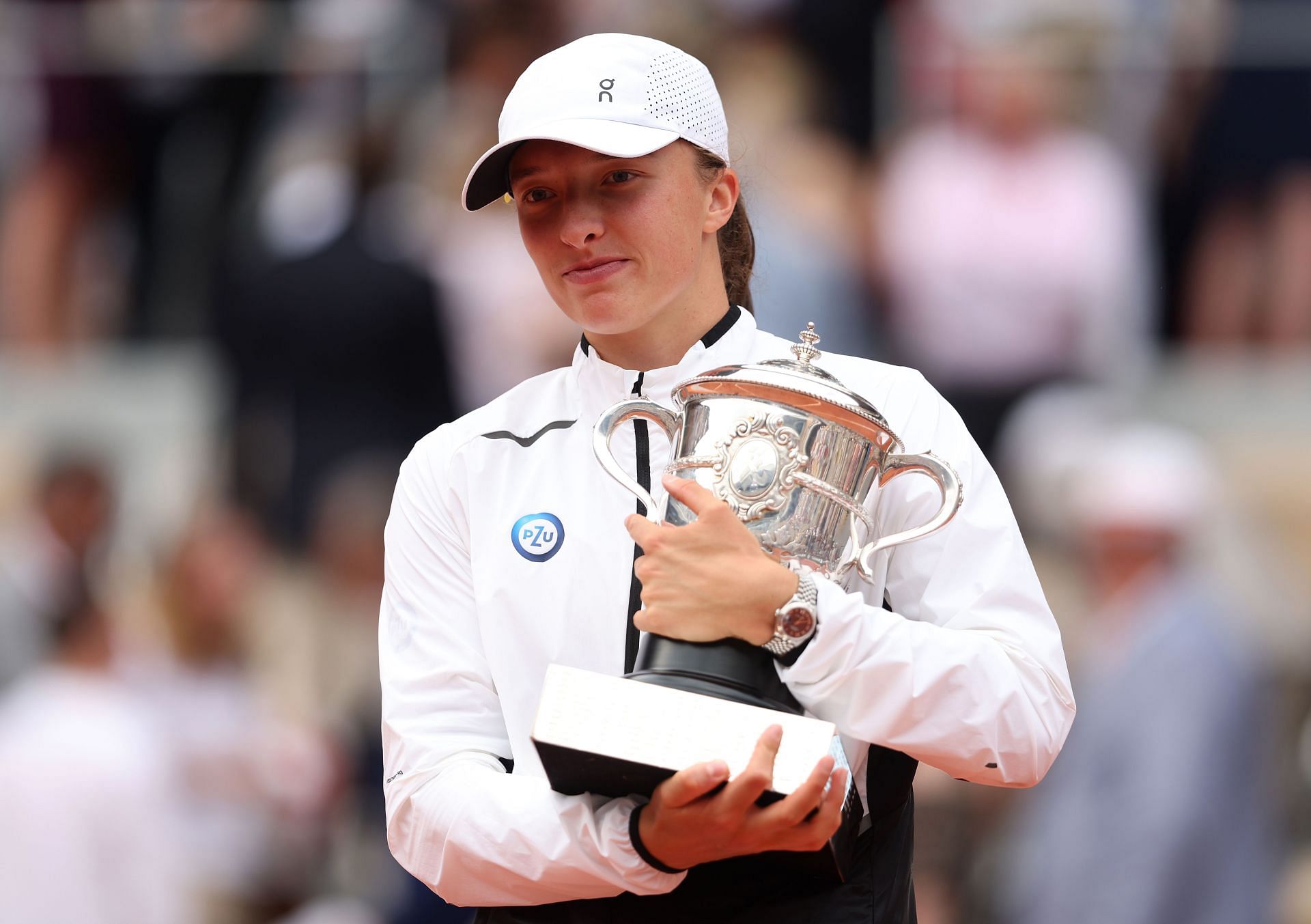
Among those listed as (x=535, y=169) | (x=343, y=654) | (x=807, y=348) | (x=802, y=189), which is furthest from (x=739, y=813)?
(x=802, y=189)

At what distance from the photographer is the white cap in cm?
259

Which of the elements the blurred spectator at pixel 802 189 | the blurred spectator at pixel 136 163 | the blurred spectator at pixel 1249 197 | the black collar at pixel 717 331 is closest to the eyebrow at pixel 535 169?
the black collar at pixel 717 331

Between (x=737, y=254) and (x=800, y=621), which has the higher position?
(x=737, y=254)

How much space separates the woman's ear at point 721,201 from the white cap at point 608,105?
0.14ft

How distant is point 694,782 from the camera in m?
2.34

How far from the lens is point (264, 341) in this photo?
7227 mm

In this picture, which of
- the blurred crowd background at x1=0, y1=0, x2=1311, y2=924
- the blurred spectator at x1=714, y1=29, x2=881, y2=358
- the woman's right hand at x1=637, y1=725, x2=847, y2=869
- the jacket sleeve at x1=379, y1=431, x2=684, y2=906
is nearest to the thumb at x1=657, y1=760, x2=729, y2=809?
the woman's right hand at x1=637, y1=725, x2=847, y2=869

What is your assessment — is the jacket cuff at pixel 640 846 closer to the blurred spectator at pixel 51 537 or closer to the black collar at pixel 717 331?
the black collar at pixel 717 331

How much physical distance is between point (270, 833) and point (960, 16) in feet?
11.8

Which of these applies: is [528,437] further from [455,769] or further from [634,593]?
[455,769]

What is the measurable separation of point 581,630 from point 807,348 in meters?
0.41

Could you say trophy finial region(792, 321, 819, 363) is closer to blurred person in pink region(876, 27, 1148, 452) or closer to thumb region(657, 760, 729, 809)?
thumb region(657, 760, 729, 809)

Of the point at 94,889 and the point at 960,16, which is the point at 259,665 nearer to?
the point at 94,889

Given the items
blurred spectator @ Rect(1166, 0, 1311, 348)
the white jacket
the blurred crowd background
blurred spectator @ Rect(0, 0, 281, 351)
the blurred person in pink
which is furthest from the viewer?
blurred spectator @ Rect(0, 0, 281, 351)
